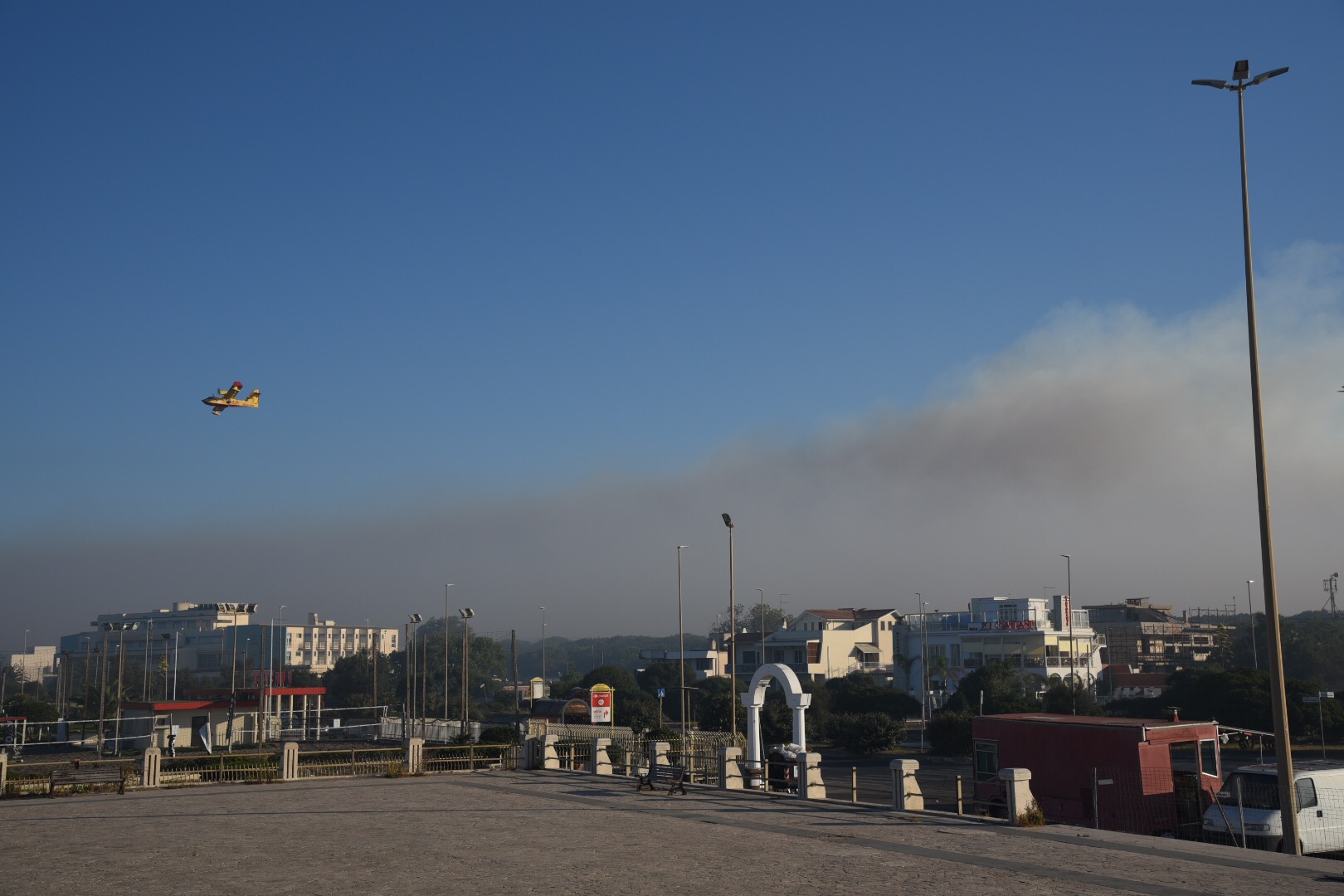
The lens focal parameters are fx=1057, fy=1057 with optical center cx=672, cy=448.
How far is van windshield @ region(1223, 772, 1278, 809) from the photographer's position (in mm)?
21703

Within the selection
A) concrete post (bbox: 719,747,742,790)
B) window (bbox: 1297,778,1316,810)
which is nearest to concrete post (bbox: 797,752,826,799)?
concrete post (bbox: 719,747,742,790)

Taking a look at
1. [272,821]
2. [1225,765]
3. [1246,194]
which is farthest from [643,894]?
[1225,765]

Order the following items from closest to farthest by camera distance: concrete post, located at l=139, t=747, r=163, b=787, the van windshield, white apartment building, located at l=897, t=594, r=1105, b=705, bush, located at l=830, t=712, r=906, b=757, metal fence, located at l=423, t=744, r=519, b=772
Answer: the van windshield
concrete post, located at l=139, t=747, r=163, b=787
metal fence, located at l=423, t=744, r=519, b=772
bush, located at l=830, t=712, r=906, b=757
white apartment building, located at l=897, t=594, r=1105, b=705

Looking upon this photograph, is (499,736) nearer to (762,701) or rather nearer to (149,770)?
(762,701)

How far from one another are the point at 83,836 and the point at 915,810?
1658 centimetres

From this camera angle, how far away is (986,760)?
2855cm

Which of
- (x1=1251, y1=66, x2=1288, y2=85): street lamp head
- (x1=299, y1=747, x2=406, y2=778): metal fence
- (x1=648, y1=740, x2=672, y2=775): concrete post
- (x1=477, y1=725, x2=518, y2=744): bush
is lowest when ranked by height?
(x1=477, y1=725, x2=518, y2=744): bush

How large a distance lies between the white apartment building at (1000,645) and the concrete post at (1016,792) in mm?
79321

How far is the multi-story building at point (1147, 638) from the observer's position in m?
138

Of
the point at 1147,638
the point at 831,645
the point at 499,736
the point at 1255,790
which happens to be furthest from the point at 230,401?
the point at 1147,638

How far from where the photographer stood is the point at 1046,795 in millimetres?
26281

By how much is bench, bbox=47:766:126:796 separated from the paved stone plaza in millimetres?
2111

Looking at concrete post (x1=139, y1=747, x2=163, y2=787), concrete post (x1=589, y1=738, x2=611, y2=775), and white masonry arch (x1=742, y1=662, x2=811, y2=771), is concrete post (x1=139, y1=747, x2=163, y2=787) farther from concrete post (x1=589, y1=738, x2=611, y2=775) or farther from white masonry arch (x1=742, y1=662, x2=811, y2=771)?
white masonry arch (x1=742, y1=662, x2=811, y2=771)

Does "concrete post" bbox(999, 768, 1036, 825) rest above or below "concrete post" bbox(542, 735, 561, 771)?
above
